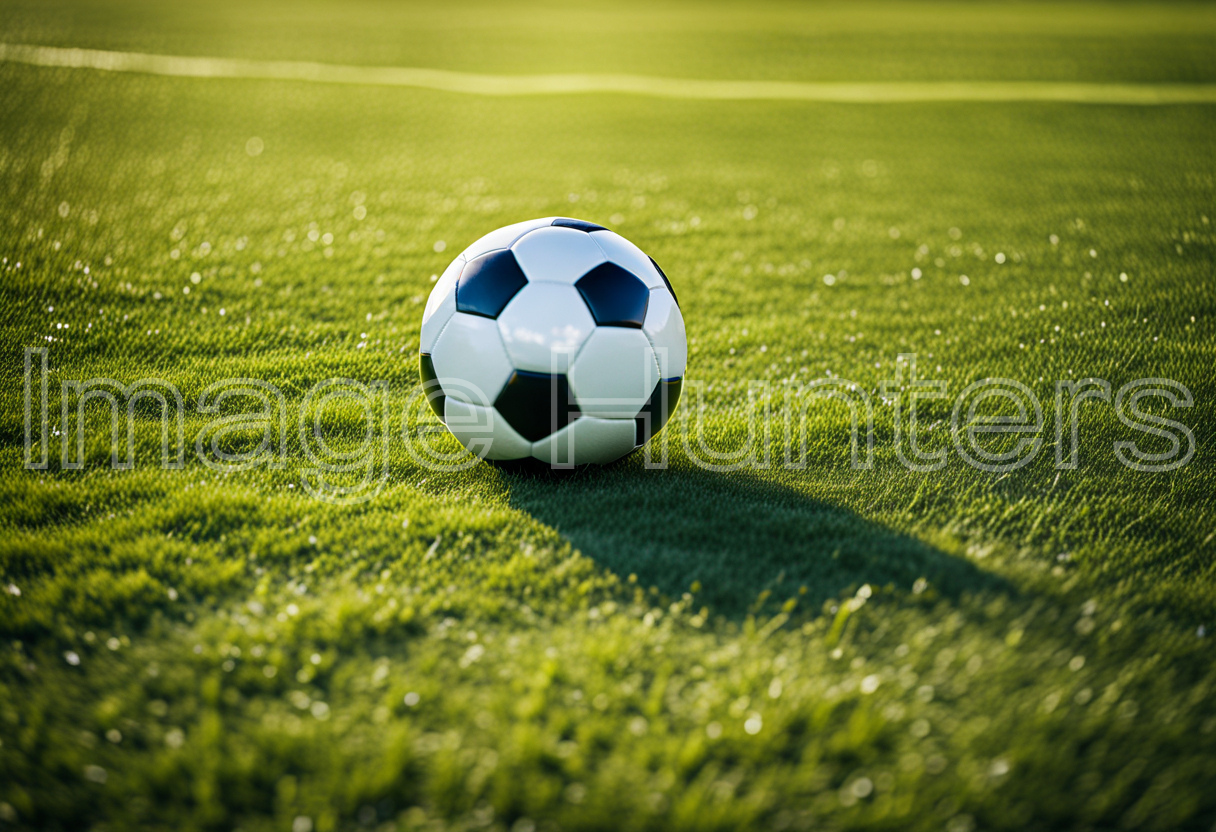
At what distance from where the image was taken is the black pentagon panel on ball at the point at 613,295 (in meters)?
4.25

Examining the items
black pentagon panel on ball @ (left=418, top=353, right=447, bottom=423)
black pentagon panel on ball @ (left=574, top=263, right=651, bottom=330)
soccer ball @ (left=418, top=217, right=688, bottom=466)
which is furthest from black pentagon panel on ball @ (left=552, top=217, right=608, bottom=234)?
black pentagon panel on ball @ (left=418, top=353, right=447, bottom=423)

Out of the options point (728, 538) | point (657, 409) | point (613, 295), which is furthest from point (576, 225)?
point (728, 538)

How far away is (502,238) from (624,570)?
192cm

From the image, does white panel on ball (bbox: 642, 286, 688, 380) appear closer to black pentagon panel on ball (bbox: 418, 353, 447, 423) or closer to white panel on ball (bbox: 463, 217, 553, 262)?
white panel on ball (bbox: 463, 217, 553, 262)

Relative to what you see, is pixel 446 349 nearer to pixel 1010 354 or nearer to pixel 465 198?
pixel 1010 354

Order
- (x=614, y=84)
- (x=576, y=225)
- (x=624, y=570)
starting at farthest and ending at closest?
1. (x=614, y=84)
2. (x=576, y=225)
3. (x=624, y=570)

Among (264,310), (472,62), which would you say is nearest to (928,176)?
(264,310)

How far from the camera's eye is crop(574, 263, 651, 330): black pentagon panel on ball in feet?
13.9

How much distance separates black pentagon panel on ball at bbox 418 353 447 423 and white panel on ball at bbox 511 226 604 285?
0.75 metres

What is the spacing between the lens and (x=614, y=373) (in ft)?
14.0

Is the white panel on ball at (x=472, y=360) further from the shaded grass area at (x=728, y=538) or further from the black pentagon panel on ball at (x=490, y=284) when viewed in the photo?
the shaded grass area at (x=728, y=538)

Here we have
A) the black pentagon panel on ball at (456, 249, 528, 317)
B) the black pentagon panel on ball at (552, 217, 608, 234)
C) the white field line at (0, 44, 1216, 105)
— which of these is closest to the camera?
the black pentagon panel on ball at (456, 249, 528, 317)

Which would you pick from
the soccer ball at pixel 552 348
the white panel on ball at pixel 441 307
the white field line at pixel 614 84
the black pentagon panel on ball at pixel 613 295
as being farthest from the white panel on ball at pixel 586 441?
the white field line at pixel 614 84

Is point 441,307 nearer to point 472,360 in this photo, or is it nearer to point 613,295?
point 472,360
